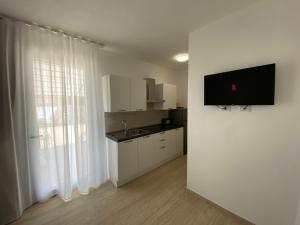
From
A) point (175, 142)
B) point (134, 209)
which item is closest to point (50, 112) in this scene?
point (134, 209)

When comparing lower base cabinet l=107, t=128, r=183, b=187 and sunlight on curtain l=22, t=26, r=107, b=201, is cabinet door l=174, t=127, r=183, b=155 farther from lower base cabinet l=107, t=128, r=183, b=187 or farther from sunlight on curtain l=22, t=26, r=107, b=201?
sunlight on curtain l=22, t=26, r=107, b=201

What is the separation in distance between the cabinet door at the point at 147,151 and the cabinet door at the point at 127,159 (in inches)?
5.1

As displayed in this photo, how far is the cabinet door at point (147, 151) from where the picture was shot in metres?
2.85

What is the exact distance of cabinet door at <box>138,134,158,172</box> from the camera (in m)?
2.85

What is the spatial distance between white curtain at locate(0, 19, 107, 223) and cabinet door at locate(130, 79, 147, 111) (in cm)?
70

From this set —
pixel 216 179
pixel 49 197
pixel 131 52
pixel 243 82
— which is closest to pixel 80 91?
pixel 131 52

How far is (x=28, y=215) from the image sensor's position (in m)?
1.89

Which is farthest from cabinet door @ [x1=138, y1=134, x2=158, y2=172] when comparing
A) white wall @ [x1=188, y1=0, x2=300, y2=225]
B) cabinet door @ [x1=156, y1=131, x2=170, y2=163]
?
white wall @ [x1=188, y1=0, x2=300, y2=225]

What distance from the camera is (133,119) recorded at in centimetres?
351

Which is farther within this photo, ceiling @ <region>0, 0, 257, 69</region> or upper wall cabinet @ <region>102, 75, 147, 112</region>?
Result: upper wall cabinet @ <region>102, 75, 147, 112</region>

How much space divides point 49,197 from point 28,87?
175 centimetres

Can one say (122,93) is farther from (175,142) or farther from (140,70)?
(175,142)

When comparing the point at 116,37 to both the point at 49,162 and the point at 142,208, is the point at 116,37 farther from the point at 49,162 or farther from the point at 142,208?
the point at 142,208

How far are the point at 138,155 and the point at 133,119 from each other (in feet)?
3.33
